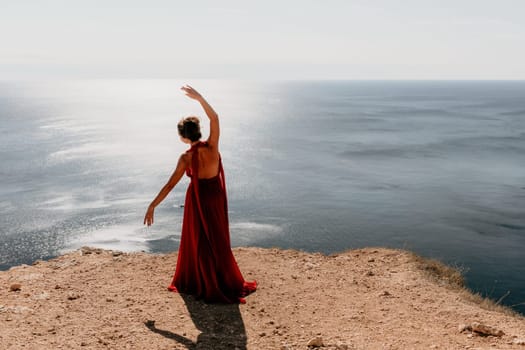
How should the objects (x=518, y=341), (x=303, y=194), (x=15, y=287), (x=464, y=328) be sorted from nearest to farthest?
(x=518, y=341), (x=464, y=328), (x=15, y=287), (x=303, y=194)

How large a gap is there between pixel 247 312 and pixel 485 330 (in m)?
3.16

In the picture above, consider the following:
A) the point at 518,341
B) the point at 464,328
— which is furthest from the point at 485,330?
the point at 518,341

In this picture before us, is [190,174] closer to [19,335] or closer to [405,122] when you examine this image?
[19,335]

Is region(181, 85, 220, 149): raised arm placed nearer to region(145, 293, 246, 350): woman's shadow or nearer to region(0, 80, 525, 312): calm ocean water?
region(145, 293, 246, 350): woman's shadow

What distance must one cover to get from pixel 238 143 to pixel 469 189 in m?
38.4

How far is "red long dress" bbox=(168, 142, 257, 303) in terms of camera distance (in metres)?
6.73

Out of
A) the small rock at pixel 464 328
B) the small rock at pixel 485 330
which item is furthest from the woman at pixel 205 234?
the small rock at pixel 485 330

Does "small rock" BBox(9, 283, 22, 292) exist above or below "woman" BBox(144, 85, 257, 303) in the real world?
below

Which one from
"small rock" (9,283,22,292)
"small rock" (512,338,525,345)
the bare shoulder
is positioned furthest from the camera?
"small rock" (9,283,22,292)

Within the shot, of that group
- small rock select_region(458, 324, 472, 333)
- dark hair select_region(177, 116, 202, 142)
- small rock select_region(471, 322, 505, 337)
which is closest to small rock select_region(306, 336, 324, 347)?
small rock select_region(458, 324, 472, 333)

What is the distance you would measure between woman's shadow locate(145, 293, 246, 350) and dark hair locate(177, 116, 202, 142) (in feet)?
7.83

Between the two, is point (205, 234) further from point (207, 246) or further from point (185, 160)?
point (185, 160)

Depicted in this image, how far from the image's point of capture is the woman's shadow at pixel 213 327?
216 inches

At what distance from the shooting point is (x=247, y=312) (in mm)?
6488
